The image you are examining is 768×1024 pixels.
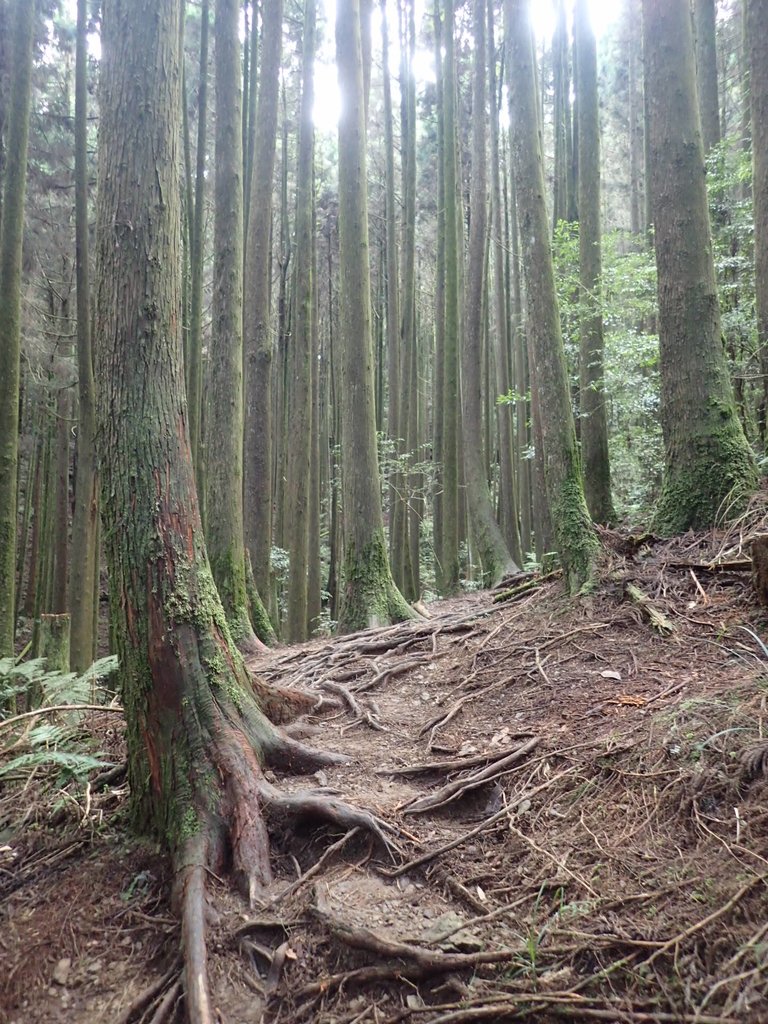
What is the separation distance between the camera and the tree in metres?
2.75

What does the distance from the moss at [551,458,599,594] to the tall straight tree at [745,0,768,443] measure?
2.99m

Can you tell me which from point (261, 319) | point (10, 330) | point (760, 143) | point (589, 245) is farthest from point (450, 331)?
point (10, 330)

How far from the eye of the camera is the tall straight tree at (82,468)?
23.4 ft

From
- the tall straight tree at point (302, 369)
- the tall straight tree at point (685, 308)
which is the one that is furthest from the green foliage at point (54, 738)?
the tall straight tree at point (302, 369)

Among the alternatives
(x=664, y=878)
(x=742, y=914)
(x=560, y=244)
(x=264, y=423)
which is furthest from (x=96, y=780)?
(x=560, y=244)

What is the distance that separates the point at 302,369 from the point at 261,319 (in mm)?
2433

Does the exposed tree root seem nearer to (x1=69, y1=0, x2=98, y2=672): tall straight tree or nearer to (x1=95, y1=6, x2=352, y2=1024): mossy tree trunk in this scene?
(x1=95, y1=6, x2=352, y2=1024): mossy tree trunk

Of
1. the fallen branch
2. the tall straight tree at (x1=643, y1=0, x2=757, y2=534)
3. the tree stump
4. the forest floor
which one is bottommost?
the forest floor

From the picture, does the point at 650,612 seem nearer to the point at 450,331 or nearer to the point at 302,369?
the point at 450,331

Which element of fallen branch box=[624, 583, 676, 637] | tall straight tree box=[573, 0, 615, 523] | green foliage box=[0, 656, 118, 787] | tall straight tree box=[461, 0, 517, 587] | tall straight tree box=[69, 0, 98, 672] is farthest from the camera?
tall straight tree box=[461, 0, 517, 587]

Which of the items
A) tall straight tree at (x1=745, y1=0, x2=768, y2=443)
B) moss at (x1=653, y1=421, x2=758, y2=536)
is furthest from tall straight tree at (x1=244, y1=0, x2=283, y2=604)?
tall straight tree at (x1=745, y1=0, x2=768, y2=443)

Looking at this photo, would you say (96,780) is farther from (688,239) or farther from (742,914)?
(688,239)

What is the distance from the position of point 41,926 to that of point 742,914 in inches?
94.1

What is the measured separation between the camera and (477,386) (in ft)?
32.6
